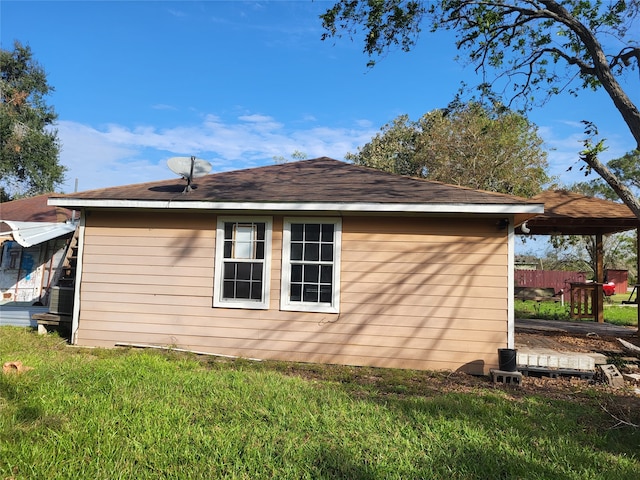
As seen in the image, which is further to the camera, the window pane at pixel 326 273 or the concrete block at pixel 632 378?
the window pane at pixel 326 273

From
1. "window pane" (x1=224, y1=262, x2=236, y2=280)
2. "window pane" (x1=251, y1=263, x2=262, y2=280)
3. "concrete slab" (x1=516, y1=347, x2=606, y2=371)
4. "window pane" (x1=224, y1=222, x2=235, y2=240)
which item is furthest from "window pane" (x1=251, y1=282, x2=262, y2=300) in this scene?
"concrete slab" (x1=516, y1=347, x2=606, y2=371)

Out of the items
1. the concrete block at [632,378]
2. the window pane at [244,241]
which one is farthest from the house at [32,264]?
the concrete block at [632,378]

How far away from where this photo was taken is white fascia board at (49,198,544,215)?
614 cm

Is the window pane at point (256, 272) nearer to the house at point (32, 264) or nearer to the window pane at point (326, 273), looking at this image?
the window pane at point (326, 273)

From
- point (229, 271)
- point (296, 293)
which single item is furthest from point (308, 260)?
point (229, 271)

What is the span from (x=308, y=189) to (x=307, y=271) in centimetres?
141

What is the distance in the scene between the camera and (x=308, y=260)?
6949mm

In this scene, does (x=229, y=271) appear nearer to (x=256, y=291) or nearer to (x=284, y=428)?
(x=256, y=291)

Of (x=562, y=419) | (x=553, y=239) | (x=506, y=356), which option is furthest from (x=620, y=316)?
(x=562, y=419)

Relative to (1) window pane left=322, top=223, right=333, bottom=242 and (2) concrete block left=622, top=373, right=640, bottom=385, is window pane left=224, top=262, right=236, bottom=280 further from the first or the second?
(2) concrete block left=622, top=373, right=640, bottom=385

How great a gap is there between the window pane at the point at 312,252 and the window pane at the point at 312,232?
10 centimetres

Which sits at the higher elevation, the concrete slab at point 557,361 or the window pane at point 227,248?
the window pane at point 227,248

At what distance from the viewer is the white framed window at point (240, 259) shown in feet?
23.1

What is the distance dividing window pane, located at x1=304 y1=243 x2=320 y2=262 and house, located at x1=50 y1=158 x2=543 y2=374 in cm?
2
